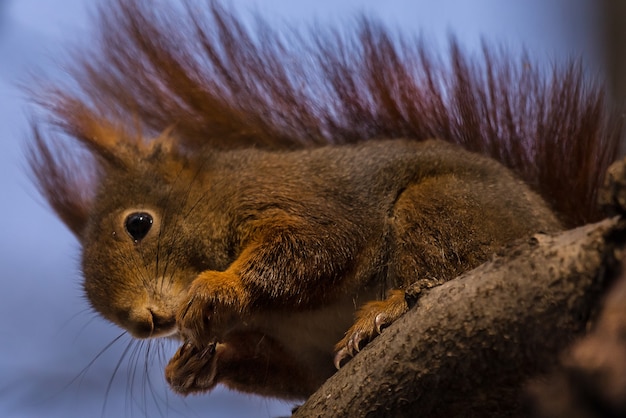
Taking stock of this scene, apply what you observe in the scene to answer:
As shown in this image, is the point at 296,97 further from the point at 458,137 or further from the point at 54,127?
the point at 54,127

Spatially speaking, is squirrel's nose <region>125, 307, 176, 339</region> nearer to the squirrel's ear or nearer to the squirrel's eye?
the squirrel's eye

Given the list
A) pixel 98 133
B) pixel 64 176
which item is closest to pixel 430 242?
pixel 98 133

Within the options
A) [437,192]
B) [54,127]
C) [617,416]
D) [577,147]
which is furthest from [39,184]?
[617,416]

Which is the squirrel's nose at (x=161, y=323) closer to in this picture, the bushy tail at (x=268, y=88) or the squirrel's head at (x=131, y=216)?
the squirrel's head at (x=131, y=216)

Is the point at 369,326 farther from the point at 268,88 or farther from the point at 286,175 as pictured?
the point at 268,88

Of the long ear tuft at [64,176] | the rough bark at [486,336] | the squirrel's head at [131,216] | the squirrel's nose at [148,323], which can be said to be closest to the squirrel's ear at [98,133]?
the squirrel's head at [131,216]
